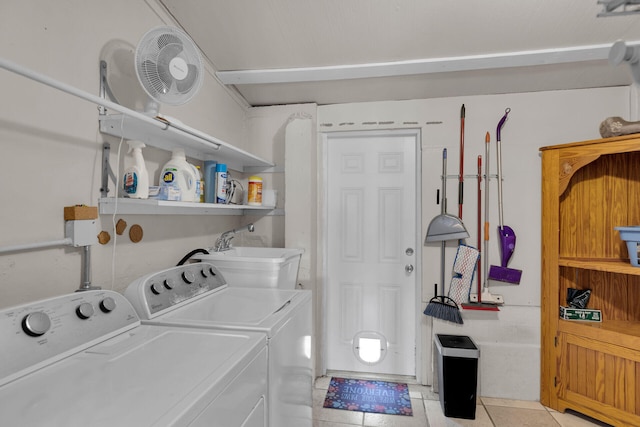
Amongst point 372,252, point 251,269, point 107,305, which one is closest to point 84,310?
point 107,305

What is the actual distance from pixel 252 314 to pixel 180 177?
2.33ft

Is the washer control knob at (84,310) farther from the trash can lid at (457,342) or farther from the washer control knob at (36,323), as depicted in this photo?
the trash can lid at (457,342)

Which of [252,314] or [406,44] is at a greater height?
[406,44]

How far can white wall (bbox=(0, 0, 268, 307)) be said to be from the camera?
934 mm

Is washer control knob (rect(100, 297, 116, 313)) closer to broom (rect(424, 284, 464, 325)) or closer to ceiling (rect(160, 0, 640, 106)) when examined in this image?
ceiling (rect(160, 0, 640, 106))

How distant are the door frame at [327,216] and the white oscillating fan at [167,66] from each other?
4.53 feet

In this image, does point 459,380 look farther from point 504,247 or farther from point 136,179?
point 136,179

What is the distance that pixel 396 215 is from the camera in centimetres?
255

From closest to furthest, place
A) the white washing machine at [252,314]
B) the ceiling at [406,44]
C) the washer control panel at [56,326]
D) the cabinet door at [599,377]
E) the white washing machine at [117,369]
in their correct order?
the white washing machine at [117,369]
the washer control panel at [56,326]
the white washing machine at [252,314]
the ceiling at [406,44]
the cabinet door at [599,377]

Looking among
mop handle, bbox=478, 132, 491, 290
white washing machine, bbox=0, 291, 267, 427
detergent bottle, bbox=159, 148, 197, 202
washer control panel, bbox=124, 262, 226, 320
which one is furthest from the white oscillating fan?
mop handle, bbox=478, 132, 491, 290

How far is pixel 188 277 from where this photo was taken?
4.73 feet

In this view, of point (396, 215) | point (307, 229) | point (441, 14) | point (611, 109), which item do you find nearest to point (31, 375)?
point (307, 229)

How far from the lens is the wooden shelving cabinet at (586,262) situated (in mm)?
2023

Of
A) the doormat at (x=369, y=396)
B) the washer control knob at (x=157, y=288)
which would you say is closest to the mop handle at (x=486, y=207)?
the doormat at (x=369, y=396)
